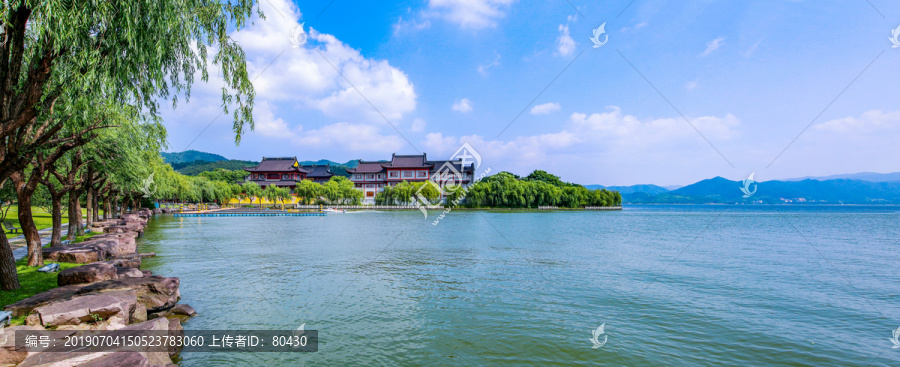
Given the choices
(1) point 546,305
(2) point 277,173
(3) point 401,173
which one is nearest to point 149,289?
(1) point 546,305

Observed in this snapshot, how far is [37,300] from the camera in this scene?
6812 millimetres

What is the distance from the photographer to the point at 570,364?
22.1ft

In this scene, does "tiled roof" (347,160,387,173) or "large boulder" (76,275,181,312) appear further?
"tiled roof" (347,160,387,173)

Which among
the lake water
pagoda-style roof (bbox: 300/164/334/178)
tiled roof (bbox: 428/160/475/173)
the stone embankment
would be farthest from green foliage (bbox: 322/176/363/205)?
the stone embankment

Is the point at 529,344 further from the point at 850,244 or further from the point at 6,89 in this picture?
the point at 850,244

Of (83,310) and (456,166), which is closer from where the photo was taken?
(83,310)

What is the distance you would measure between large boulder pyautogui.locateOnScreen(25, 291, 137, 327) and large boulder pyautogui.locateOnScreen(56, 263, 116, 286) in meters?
2.00

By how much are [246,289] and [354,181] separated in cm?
7118

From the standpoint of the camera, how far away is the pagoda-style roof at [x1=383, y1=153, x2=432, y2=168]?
79706 millimetres

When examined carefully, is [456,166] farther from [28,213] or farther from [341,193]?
[28,213]

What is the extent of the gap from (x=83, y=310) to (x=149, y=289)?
87.0 inches

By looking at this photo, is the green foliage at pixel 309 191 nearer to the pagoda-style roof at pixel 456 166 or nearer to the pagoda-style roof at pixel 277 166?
the pagoda-style roof at pixel 277 166

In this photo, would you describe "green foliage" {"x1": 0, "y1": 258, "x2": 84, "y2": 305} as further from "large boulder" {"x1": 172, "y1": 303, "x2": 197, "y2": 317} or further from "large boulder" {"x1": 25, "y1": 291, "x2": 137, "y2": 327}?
"large boulder" {"x1": 172, "y1": 303, "x2": 197, "y2": 317}

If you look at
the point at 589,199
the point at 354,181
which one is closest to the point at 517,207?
the point at 589,199
